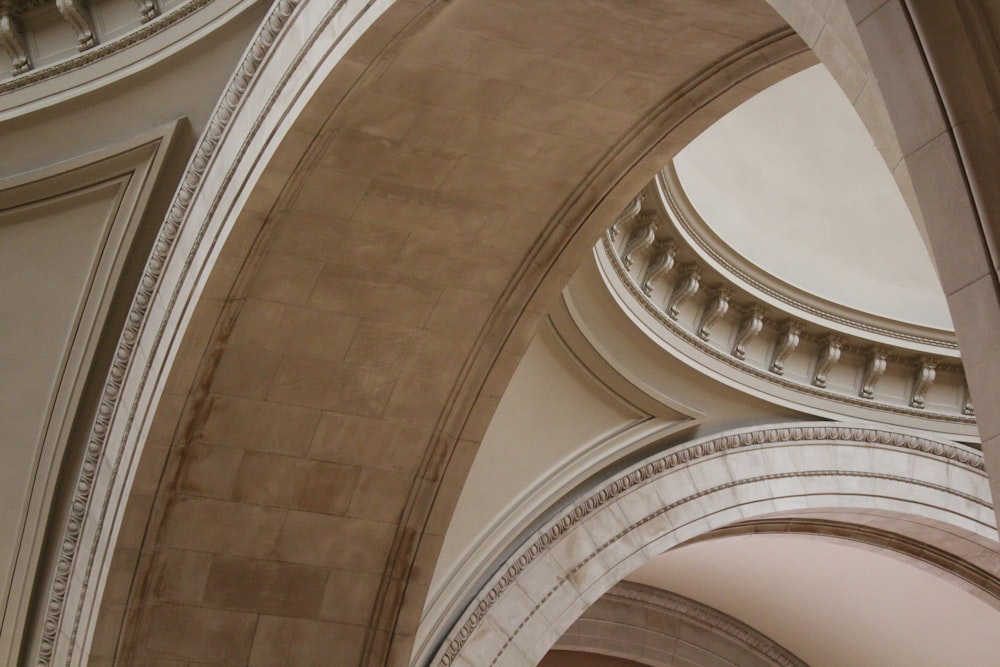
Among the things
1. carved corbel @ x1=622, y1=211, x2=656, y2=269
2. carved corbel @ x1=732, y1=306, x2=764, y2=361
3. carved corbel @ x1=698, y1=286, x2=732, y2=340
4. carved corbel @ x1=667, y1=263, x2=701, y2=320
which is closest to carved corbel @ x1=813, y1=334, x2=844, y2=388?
carved corbel @ x1=732, y1=306, x2=764, y2=361

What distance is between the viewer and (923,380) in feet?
29.8

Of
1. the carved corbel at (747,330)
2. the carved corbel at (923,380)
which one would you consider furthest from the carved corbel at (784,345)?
the carved corbel at (923,380)

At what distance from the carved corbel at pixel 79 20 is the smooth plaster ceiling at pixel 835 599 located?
5.84 metres

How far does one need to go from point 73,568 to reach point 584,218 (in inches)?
130

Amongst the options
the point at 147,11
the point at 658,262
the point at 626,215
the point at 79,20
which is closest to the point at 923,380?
the point at 658,262

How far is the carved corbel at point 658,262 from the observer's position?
802 centimetres

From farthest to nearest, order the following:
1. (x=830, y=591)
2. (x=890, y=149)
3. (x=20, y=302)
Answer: (x=830, y=591) < (x=20, y=302) < (x=890, y=149)

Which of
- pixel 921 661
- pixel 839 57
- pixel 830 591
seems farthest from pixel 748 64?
pixel 921 661

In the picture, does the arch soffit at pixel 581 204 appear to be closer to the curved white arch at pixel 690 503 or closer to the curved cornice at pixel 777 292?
the curved white arch at pixel 690 503

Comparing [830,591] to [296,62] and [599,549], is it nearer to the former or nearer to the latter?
[599,549]

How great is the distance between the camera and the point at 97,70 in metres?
6.56

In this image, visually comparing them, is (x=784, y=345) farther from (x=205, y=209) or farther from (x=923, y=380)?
(x=205, y=209)

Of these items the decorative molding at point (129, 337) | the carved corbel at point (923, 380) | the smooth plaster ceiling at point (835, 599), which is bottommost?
the decorative molding at point (129, 337)

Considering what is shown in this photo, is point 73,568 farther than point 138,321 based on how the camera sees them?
Yes
